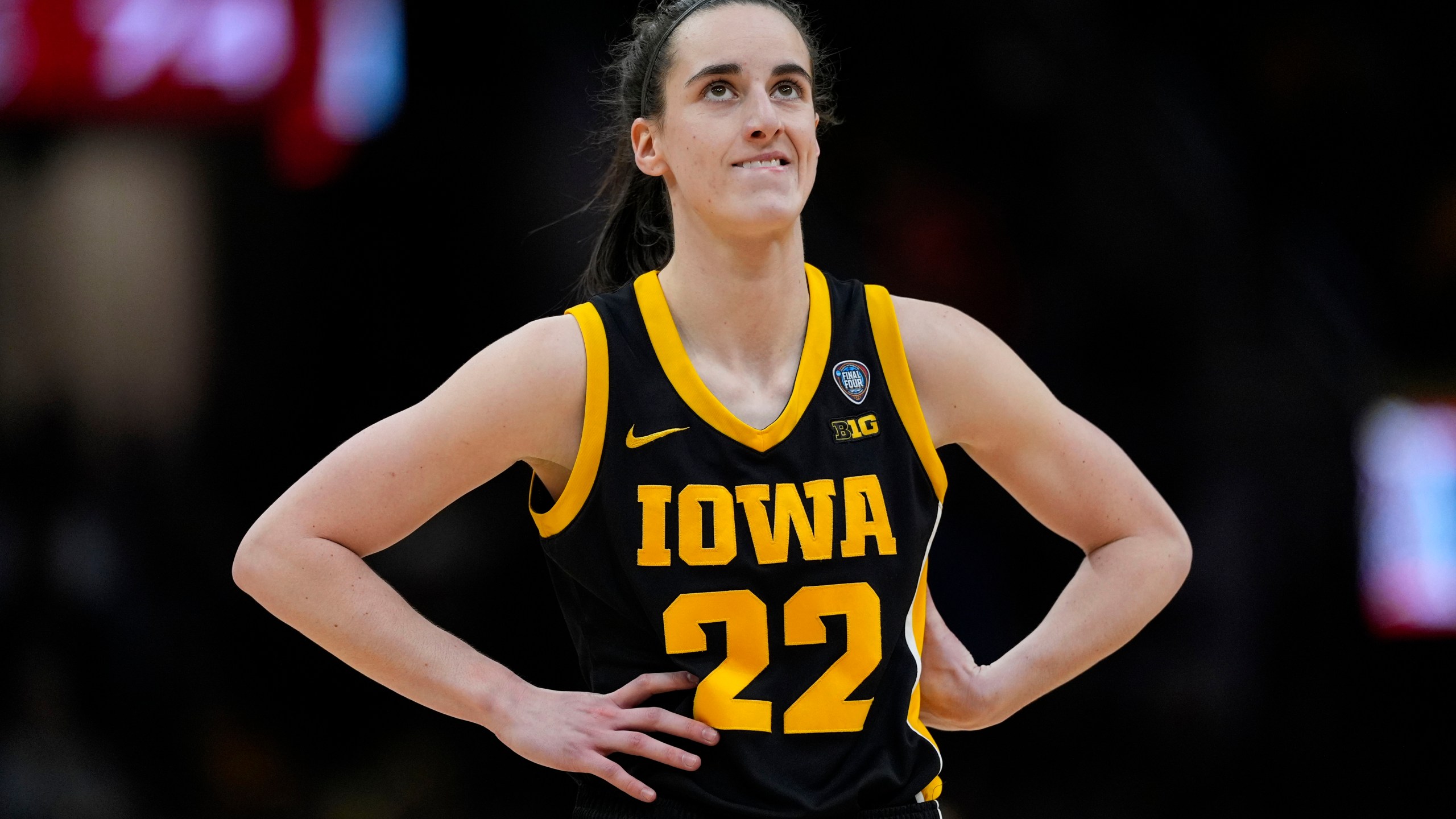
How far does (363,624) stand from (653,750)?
46cm

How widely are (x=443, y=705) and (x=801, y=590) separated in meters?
0.56

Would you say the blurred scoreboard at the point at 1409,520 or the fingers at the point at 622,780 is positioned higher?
the blurred scoreboard at the point at 1409,520

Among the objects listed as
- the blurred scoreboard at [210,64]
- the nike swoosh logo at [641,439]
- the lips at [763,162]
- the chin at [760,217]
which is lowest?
the nike swoosh logo at [641,439]

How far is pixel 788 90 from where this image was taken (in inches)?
92.5

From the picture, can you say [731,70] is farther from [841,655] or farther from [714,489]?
[841,655]

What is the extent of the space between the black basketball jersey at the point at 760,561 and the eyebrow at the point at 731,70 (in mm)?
359

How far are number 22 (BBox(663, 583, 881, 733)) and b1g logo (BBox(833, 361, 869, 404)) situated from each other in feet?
1.01

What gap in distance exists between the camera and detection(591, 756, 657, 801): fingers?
6.94 ft

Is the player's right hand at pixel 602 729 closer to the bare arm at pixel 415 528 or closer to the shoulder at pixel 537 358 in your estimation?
the bare arm at pixel 415 528

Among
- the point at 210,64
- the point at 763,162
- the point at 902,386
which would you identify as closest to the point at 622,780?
the point at 902,386

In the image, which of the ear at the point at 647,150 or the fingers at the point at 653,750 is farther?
the ear at the point at 647,150

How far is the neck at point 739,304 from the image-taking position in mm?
2320

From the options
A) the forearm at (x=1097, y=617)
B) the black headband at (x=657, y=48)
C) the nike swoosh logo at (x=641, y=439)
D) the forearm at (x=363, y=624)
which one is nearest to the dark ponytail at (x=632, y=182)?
the black headband at (x=657, y=48)

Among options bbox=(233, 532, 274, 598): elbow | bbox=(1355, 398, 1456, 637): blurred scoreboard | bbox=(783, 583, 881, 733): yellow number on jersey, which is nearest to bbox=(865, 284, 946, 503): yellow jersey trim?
bbox=(783, 583, 881, 733): yellow number on jersey
